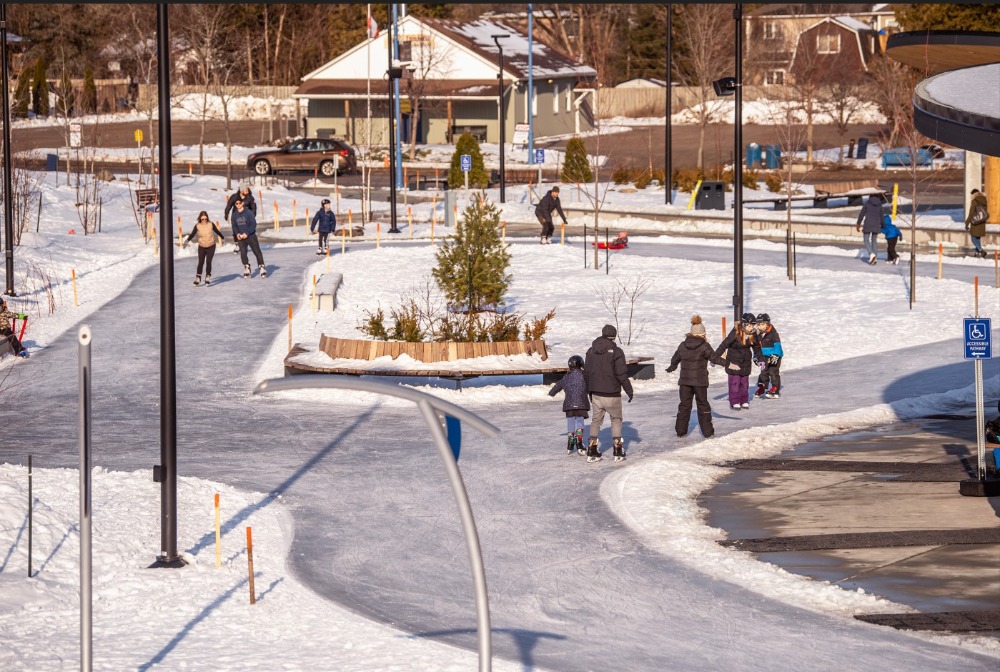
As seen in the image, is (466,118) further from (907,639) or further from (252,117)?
(907,639)

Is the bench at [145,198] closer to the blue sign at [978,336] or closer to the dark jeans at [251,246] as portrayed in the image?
the dark jeans at [251,246]

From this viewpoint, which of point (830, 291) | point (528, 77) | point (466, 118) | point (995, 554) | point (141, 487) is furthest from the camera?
point (466, 118)

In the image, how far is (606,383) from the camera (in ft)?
57.8

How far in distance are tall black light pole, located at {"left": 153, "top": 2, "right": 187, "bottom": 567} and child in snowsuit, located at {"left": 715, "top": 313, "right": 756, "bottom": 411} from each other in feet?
28.4

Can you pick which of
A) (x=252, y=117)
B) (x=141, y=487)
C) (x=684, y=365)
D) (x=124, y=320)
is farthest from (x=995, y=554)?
(x=252, y=117)

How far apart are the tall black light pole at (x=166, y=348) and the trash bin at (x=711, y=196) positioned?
32.4 m

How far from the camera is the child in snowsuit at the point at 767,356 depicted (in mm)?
21219

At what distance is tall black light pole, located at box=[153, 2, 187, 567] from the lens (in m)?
13.3

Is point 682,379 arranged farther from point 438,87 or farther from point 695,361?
point 438,87

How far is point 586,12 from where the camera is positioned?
103 meters

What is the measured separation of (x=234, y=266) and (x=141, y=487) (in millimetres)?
19293

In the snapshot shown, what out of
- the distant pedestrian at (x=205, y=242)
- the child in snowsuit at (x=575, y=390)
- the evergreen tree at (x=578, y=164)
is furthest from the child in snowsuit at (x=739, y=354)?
the evergreen tree at (x=578, y=164)

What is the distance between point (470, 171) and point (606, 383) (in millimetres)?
34061

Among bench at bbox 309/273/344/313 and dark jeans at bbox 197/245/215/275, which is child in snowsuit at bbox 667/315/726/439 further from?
dark jeans at bbox 197/245/215/275
